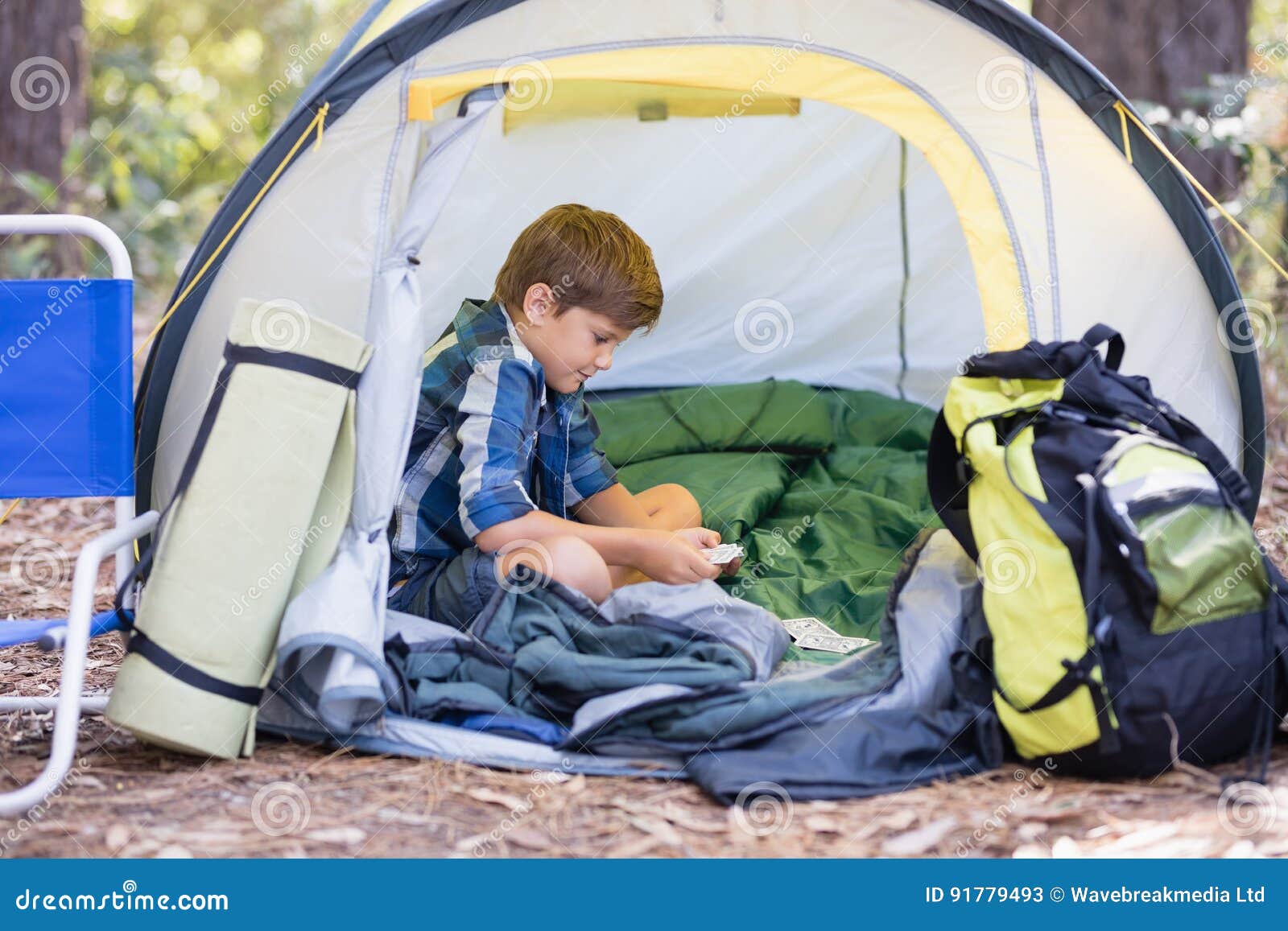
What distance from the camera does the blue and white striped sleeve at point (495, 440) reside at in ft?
6.76

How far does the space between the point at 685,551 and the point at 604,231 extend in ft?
1.98

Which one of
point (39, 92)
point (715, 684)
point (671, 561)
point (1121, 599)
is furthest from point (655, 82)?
point (39, 92)

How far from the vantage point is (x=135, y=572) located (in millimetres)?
1809

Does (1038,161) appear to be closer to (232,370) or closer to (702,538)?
(702,538)

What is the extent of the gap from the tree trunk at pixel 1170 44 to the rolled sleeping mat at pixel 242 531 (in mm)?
3172

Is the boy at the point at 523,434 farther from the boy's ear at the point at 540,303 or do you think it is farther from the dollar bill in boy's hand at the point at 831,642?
the dollar bill in boy's hand at the point at 831,642

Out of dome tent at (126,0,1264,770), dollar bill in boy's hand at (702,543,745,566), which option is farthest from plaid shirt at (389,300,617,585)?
dollar bill in boy's hand at (702,543,745,566)

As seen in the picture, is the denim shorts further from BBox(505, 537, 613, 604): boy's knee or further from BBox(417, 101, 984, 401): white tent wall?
BBox(417, 101, 984, 401): white tent wall

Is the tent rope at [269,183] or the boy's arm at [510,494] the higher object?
the tent rope at [269,183]

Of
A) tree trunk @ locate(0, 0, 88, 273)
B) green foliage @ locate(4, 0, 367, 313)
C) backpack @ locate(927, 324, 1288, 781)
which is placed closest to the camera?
backpack @ locate(927, 324, 1288, 781)

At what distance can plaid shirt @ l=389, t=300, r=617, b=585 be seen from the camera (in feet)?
6.83

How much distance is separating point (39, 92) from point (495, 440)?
323 cm

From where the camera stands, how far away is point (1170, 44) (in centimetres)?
406

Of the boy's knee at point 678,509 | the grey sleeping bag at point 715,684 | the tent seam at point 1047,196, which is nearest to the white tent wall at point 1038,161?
the tent seam at point 1047,196
